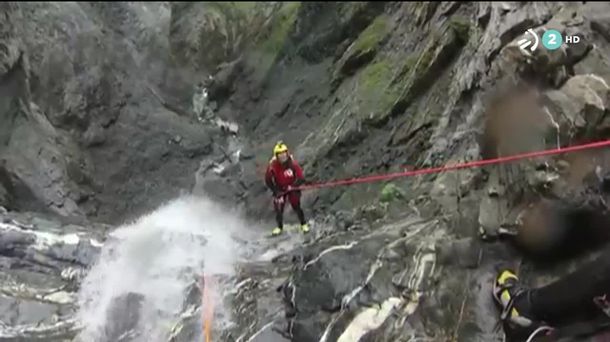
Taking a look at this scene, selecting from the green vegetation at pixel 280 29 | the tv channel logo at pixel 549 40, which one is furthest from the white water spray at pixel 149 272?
the green vegetation at pixel 280 29

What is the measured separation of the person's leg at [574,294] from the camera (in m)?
7.02

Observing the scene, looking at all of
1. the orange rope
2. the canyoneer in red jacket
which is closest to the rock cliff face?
the orange rope

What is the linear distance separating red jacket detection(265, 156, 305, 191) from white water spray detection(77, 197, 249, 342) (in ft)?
3.77

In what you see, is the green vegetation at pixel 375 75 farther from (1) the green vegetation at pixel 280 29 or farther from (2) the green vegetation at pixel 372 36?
(1) the green vegetation at pixel 280 29

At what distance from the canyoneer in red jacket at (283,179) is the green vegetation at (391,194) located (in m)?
1.35

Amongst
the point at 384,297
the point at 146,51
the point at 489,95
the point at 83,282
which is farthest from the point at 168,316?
the point at 146,51

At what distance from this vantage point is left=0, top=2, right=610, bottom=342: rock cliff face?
8.25 metres

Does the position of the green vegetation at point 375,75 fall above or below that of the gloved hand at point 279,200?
above

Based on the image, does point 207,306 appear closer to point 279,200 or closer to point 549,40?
point 279,200

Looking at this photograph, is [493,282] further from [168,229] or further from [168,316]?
[168,229]

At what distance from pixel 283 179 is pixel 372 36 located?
18.5ft

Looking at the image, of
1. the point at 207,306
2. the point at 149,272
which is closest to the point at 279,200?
the point at 149,272

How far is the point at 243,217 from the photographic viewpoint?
12.8 m

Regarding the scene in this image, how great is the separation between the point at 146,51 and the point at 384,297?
11.7 m
